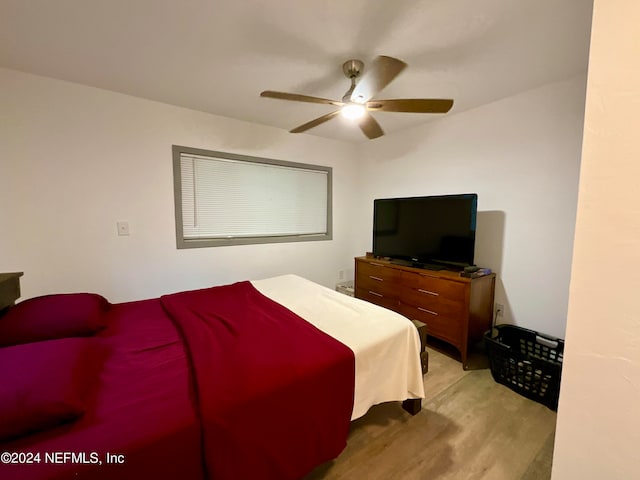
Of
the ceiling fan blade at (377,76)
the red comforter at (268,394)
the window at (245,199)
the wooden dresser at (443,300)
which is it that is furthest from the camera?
the window at (245,199)

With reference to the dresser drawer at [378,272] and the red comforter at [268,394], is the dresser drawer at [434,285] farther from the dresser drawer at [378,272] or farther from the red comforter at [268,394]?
the red comforter at [268,394]

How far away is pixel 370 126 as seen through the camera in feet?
6.79

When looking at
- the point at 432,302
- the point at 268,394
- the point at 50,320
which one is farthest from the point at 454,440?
the point at 50,320

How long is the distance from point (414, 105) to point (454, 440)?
201 centimetres

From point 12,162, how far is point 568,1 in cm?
368

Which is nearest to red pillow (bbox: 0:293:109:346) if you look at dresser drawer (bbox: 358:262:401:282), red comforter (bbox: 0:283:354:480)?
red comforter (bbox: 0:283:354:480)

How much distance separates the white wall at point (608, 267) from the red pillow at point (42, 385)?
1633 millimetres

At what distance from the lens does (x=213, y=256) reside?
2877 mm

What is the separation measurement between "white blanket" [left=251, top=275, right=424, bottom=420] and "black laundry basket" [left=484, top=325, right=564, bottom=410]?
88 cm

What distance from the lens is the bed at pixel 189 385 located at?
775 millimetres

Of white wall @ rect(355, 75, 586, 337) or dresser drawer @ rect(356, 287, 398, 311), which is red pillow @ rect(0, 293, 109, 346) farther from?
white wall @ rect(355, 75, 586, 337)

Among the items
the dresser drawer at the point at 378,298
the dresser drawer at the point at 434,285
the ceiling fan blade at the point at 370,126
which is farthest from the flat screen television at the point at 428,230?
the ceiling fan blade at the point at 370,126

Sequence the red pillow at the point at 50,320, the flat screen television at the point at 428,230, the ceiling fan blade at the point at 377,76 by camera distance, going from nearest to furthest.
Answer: the red pillow at the point at 50,320 → the ceiling fan blade at the point at 377,76 → the flat screen television at the point at 428,230

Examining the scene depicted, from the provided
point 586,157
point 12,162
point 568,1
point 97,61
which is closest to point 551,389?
point 586,157
